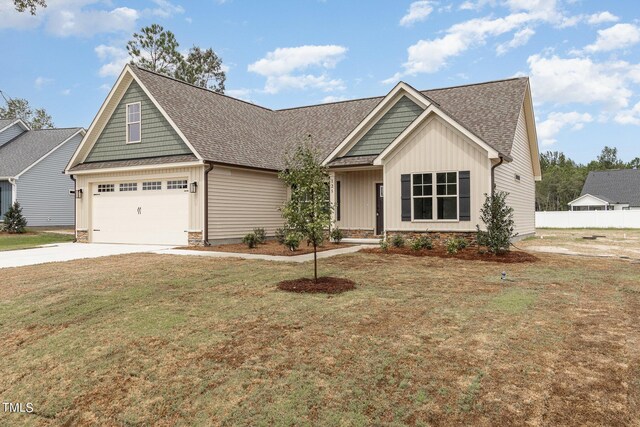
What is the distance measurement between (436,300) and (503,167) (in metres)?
10.1

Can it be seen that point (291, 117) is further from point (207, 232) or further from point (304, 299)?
point (304, 299)

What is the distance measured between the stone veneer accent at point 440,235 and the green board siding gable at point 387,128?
383cm

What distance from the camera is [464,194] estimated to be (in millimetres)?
13875

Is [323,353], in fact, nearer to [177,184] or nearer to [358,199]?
[177,184]

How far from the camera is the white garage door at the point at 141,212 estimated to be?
16547mm

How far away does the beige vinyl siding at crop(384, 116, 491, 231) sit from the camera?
1372cm

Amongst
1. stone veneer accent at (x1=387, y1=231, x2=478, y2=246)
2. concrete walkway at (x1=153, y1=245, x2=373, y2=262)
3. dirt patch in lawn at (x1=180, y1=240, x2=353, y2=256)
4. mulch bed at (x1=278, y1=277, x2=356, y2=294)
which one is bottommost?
→ mulch bed at (x1=278, y1=277, x2=356, y2=294)

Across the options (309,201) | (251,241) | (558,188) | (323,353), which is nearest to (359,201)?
(251,241)

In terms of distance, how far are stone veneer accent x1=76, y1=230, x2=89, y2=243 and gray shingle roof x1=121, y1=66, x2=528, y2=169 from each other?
6.85m

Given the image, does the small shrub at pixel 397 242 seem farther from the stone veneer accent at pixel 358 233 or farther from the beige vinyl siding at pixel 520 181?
the beige vinyl siding at pixel 520 181

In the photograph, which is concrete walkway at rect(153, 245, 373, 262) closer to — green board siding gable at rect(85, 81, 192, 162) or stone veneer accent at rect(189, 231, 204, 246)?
→ stone veneer accent at rect(189, 231, 204, 246)

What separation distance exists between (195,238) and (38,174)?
18989 mm

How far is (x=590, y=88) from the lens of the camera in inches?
2125

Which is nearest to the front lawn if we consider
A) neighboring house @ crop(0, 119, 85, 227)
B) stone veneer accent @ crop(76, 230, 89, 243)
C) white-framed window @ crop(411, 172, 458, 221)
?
white-framed window @ crop(411, 172, 458, 221)
